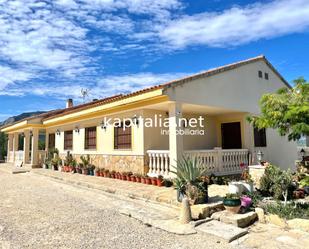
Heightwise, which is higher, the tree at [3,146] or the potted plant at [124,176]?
the tree at [3,146]

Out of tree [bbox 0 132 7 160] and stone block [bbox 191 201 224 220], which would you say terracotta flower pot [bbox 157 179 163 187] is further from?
tree [bbox 0 132 7 160]

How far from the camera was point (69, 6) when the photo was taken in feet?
26.7

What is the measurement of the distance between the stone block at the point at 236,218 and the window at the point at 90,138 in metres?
9.80

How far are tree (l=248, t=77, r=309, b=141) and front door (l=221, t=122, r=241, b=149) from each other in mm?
6078

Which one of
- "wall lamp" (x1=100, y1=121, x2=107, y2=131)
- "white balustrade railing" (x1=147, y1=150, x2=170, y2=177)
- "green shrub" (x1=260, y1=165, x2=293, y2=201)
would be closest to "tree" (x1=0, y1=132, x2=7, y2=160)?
"wall lamp" (x1=100, y1=121, x2=107, y2=131)

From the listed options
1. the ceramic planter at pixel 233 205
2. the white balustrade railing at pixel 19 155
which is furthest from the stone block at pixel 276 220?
the white balustrade railing at pixel 19 155

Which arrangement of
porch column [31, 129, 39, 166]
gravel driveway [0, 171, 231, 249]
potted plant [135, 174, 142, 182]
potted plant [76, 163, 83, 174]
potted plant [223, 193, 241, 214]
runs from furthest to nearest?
porch column [31, 129, 39, 166]
potted plant [76, 163, 83, 174]
potted plant [135, 174, 142, 182]
potted plant [223, 193, 241, 214]
gravel driveway [0, 171, 231, 249]

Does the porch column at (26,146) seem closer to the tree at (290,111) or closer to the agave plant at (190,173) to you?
the agave plant at (190,173)

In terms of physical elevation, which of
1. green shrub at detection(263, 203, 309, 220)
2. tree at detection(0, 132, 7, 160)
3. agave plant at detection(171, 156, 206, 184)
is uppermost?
tree at detection(0, 132, 7, 160)

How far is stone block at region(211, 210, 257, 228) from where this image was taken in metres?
5.69

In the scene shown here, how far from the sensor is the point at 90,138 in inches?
598

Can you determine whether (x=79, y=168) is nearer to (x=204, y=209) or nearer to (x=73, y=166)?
(x=73, y=166)

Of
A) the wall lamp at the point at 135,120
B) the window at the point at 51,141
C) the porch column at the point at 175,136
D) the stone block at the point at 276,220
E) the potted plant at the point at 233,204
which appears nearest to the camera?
Answer: the stone block at the point at 276,220

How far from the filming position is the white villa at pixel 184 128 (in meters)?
10.0
